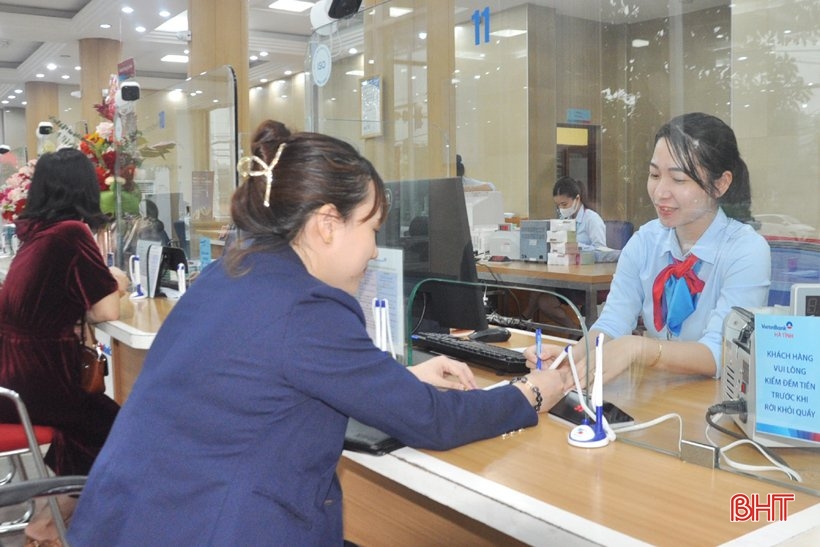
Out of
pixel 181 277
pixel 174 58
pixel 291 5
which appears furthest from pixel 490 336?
pixel 174 58

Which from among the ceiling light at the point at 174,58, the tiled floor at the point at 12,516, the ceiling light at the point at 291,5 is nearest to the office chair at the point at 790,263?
the tiled floor at the point at 12,516

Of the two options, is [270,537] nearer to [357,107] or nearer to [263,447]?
[263,447]

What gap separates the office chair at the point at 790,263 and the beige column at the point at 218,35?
4.72 meters

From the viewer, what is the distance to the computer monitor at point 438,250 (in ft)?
6.81

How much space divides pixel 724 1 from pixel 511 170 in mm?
2510

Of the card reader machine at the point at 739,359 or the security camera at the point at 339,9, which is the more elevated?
the security camera at the point at 339,9

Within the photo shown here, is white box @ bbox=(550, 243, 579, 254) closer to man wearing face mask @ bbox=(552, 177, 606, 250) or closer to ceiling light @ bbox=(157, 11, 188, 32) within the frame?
man wearing face mask @ bbox=(552, 177, 606, 250)

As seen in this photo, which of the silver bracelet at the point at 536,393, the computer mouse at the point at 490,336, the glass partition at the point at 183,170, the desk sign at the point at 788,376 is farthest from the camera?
the glass partition at the point at 183,170

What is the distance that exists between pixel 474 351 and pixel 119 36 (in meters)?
9.44

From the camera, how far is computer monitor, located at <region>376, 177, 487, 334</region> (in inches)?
81.7

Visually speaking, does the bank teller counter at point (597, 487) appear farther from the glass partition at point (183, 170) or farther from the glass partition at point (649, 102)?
the glass partition at point (183, 170)

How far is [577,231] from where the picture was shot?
12.9ft

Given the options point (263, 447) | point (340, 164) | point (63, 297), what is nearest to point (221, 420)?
point (263, 447)

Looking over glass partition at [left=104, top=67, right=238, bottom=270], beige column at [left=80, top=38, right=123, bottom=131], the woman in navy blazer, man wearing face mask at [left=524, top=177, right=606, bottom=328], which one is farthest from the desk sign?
beige column at [left=80, top=38, right=123, bottom=131]
